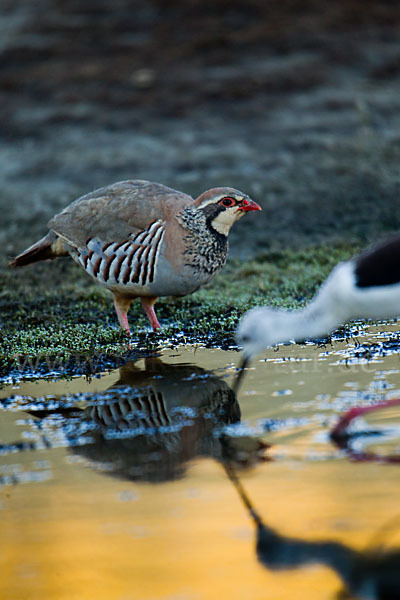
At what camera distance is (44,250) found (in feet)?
33.2

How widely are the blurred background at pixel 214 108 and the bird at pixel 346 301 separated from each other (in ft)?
19.8

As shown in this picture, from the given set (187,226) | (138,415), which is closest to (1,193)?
(187,226)

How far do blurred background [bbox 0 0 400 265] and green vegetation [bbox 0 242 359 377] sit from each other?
1263 mm

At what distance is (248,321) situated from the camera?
695 centimetres

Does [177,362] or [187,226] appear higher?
[187,226]

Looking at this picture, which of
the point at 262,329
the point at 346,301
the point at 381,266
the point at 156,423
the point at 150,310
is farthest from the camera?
the point at 150,310

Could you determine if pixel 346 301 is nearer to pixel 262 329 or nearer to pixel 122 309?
pixel 262 329

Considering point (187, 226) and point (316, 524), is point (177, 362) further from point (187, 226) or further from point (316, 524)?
point (316, 524)

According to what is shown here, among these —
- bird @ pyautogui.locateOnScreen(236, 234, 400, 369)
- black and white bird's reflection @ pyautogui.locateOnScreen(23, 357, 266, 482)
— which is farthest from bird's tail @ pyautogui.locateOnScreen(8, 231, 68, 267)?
bird @ pyautogui.locateOnScreen(236, 234, 400, 369)

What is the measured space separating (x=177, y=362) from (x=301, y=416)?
2.08 metres

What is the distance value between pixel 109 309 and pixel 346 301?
4567 mm

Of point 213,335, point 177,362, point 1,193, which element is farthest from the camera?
point 1,193

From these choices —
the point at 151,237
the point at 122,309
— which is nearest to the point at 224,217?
the point at 151,237

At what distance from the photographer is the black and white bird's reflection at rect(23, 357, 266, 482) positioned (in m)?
5.88
